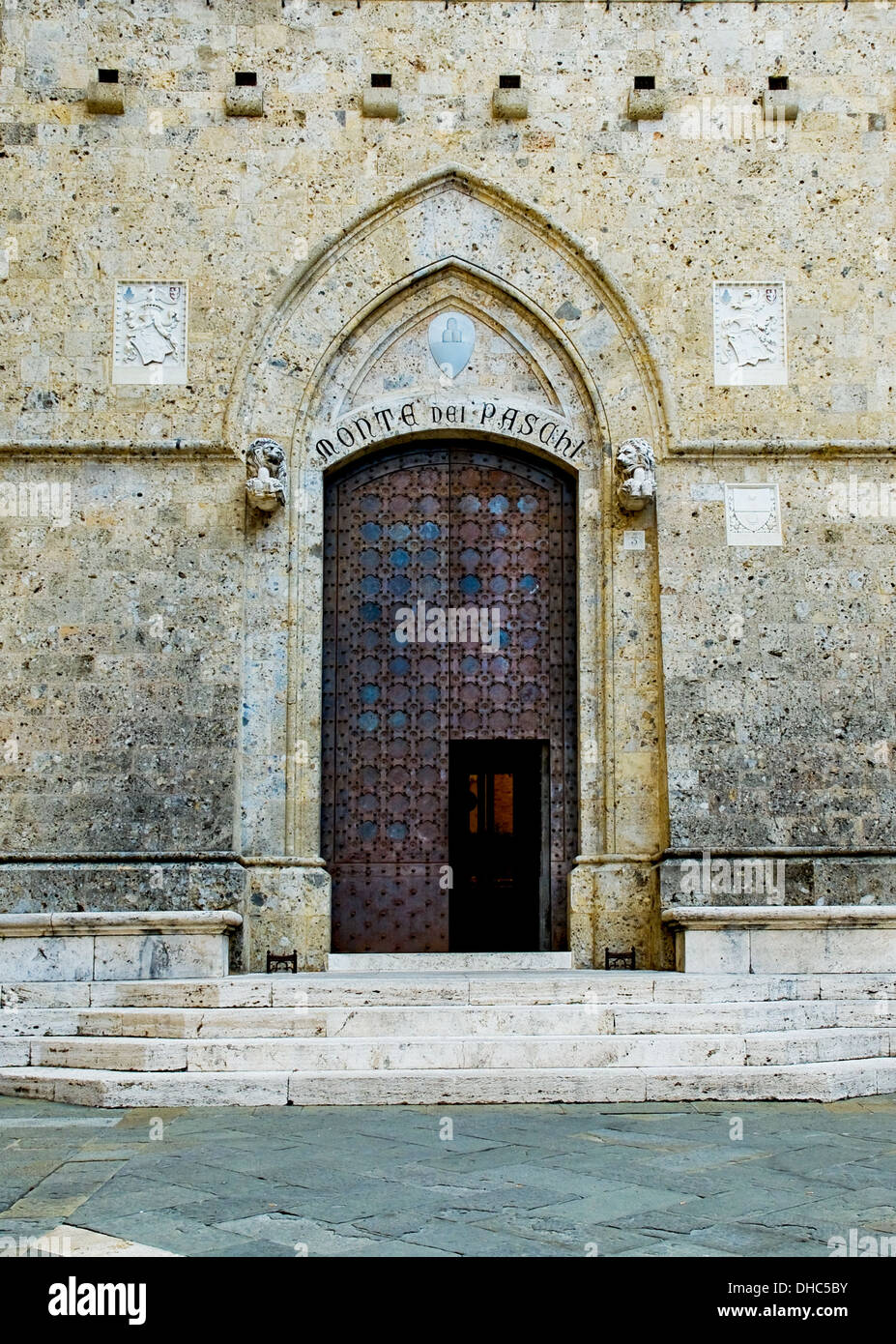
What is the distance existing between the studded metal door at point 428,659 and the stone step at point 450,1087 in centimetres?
361

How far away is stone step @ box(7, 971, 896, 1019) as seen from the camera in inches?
344

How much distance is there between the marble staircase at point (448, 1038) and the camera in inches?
287

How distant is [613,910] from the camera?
10.7m

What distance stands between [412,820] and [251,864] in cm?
124

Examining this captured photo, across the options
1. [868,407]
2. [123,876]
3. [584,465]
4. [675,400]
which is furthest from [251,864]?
[868,407]

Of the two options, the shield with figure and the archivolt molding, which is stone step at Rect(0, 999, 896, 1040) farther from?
the shield with figure

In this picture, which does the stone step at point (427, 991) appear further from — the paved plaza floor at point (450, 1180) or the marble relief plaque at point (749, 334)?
the marble relief plaque at point (749, 334)

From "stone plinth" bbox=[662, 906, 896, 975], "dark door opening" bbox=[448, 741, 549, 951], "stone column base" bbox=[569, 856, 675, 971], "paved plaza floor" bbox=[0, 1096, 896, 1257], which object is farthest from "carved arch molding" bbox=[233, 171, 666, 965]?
"paved plaza floor" bbox=[0, 1096, 896, 1257]

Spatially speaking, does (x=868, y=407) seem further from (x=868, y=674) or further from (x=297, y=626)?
(x=297, y=626)

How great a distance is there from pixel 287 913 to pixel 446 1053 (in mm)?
3117

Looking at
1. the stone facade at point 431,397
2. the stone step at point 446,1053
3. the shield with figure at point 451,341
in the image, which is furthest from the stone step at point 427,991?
the shield with figure at point 451,341

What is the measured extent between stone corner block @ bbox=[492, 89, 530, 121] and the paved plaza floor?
24.3ft

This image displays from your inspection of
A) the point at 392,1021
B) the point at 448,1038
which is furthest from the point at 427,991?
the point at 448,1038

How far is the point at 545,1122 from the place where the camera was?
6656mm
